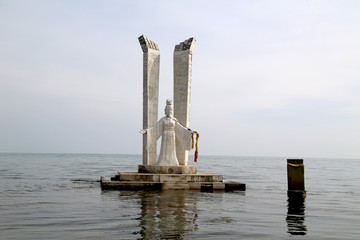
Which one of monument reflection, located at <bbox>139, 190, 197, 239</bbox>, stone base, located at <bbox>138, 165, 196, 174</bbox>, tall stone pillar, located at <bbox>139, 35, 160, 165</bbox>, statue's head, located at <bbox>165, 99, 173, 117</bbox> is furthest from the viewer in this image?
tall stone pillar, located at <bbox>139, 35, 160, 165</bbox>

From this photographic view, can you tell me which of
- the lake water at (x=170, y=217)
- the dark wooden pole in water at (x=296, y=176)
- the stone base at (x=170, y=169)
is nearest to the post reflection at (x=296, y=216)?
the lake water at (x=170, y=217)

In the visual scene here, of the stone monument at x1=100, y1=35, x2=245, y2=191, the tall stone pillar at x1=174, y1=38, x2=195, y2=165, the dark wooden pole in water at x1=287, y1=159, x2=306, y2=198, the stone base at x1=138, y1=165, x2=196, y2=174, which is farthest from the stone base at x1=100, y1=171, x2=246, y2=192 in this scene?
the dark wooden pole in water at x1=287, y1=159, x2=306, y2=198

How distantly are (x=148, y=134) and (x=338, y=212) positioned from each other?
748 cm

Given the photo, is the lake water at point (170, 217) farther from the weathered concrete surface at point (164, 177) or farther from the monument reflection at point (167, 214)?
the weathered concrete surface at point (164, 177)

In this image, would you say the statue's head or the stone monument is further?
the statue's head

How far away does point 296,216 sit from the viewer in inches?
389

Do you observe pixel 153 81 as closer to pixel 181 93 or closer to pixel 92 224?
pixel 181 93

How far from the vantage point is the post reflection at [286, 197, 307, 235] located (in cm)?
802

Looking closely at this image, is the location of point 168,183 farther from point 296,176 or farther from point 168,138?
point 296,176

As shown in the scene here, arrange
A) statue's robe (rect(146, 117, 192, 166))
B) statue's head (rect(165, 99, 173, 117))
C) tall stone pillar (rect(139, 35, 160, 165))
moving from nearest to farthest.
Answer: statue's robe (rect(146, 117, 192, 166))
statue's head (rect(165, 99, 173, 117))
tall stone pillar (rect(139, 35, 160, 165))

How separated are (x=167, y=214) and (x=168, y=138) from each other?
6568mm

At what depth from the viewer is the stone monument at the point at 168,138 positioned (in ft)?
47.7

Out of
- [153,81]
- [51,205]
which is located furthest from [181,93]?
[51,205]

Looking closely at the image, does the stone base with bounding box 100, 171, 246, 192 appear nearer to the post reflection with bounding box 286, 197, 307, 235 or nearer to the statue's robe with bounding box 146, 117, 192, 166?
the statue's robe with bounding box 146, 117, 192, 166
